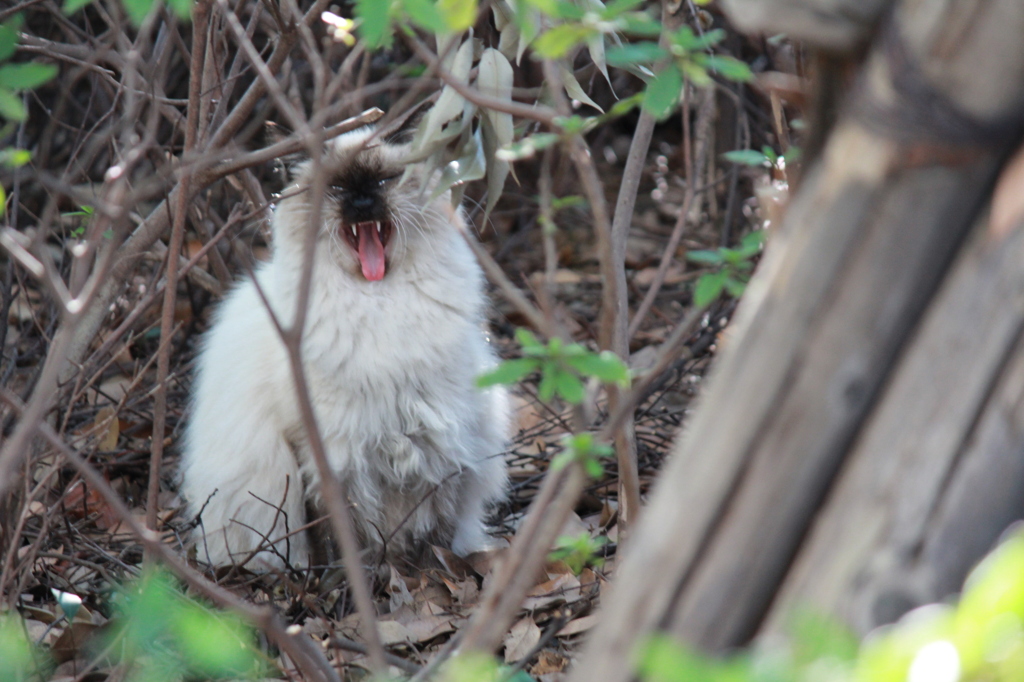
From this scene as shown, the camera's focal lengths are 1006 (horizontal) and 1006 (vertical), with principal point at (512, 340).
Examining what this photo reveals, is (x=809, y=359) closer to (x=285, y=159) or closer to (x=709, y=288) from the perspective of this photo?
(x=709, y=288)

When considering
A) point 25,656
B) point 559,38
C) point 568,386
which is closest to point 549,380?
point 568,386

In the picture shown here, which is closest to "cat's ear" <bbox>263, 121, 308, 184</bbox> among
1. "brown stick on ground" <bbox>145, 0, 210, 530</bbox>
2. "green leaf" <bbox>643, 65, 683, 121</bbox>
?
"brown stick on ground" <bbox>145, 0, 210, 530</bbox>

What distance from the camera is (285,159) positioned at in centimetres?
334

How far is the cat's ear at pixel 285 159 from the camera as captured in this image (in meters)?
3.11

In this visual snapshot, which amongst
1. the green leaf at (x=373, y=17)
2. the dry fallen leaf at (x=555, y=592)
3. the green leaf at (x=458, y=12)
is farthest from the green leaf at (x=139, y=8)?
the dry fallen leaf at (x=555, y=592)

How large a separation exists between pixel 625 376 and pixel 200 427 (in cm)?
223

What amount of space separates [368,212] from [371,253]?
133 mm

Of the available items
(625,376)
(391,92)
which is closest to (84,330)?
(625,376)

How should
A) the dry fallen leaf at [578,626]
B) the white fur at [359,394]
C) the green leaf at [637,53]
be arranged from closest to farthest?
1. the green leaf at [637,53]
2. the dry fallen leaf at [578,626]
3. the white fur at [359,394]

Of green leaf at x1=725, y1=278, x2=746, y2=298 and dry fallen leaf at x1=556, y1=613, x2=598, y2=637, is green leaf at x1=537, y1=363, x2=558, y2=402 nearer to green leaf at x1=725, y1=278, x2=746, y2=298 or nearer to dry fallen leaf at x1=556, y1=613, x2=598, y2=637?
green leaf at x1=725, y1=278, x2=746, y2=298

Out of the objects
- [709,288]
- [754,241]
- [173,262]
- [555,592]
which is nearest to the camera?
[709,288]

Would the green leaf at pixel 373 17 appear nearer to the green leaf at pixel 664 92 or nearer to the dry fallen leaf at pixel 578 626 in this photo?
the green leaf at pixel 664 92

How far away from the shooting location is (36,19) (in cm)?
570

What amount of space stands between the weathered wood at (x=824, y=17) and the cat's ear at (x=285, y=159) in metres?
2.02
